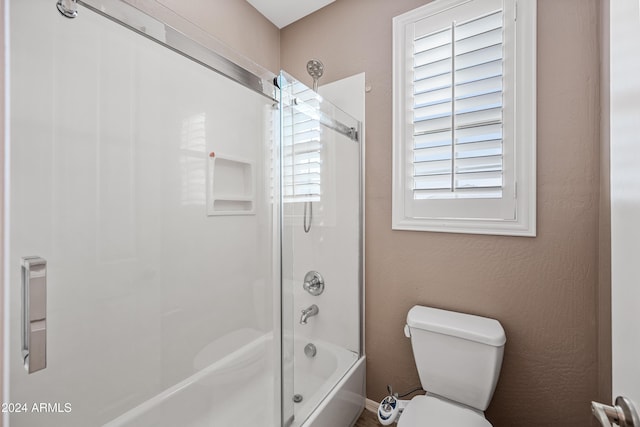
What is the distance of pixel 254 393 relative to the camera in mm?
1420

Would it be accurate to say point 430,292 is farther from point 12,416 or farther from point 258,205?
point 12,416

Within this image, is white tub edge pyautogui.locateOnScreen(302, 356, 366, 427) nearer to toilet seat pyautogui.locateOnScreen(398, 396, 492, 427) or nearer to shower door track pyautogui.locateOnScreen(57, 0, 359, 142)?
toilet seat pyautogui.locateOnScreen(398, 396, 492, 427)

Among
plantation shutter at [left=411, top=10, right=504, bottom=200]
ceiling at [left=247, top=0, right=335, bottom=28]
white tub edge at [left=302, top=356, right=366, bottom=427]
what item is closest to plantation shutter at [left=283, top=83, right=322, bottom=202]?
plantation shutter at [left=411, top=10, right=504, bottom=200]

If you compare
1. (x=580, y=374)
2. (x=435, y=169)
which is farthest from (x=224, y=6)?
(x=580, y=374)

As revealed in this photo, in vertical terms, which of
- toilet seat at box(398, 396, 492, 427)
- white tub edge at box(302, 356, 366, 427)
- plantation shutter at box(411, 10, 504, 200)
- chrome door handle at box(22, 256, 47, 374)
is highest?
plantation shutter at box(411, 10, 504, 200)

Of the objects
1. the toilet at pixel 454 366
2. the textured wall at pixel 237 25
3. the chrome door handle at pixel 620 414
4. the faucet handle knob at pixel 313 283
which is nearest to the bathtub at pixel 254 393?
the faucet handle knob at pixel 313 283

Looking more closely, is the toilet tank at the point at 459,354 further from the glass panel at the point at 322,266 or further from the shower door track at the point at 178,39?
the shower door track at the point at 178,39

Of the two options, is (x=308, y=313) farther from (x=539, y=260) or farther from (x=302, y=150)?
(x=539, y=260)

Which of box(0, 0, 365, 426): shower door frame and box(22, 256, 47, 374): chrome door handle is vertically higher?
box(0, 0, 365, 426): shower door frame

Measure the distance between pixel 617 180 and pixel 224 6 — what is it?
6.39 ft

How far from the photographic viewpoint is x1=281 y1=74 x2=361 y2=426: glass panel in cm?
122

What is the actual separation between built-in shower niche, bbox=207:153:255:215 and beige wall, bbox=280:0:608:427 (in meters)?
0.75

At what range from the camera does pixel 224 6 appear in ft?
5.21

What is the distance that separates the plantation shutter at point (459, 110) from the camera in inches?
50.2
